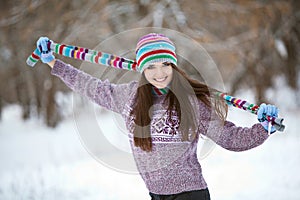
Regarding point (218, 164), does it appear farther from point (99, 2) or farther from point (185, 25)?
point (99, 2)

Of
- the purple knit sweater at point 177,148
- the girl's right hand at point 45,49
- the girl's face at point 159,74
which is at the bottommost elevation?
the purple knit sweater at point 177,148

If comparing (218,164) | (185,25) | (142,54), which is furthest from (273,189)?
(185,25)

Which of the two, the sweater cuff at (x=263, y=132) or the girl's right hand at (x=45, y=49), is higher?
the girl's right hand at (x=45, y=49)

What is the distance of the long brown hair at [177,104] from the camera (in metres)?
2.27

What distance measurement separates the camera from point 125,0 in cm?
691

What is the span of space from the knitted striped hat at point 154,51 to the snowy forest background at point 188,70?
2407 millimetres

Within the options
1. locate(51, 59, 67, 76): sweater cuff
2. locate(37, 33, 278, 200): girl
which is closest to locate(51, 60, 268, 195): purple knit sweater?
locate(37, 33, 278, 200): girl

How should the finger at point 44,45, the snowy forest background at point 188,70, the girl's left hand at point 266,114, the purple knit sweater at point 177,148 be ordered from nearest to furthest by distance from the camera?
1. the girl's left hand at point 266,114
2. the purple knit sweater at point 177,148
3. the finger at point 44,45
4. the snowy forest background at point 188,70

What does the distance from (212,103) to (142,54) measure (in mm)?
487

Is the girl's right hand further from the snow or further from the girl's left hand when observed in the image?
the girl's left hand

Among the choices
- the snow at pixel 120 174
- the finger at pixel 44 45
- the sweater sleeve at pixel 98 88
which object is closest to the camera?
the sweater sleeve at pixel 98 88

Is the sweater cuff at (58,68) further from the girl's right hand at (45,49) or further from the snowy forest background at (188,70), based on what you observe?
the snowy forest background at (188,70)

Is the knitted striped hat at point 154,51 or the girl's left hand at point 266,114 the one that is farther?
the knitted striped hat at point 154,51

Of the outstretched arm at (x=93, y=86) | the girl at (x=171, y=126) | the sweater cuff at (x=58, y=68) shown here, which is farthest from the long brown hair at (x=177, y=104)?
the sweater cuff at (x=58, y=68)
